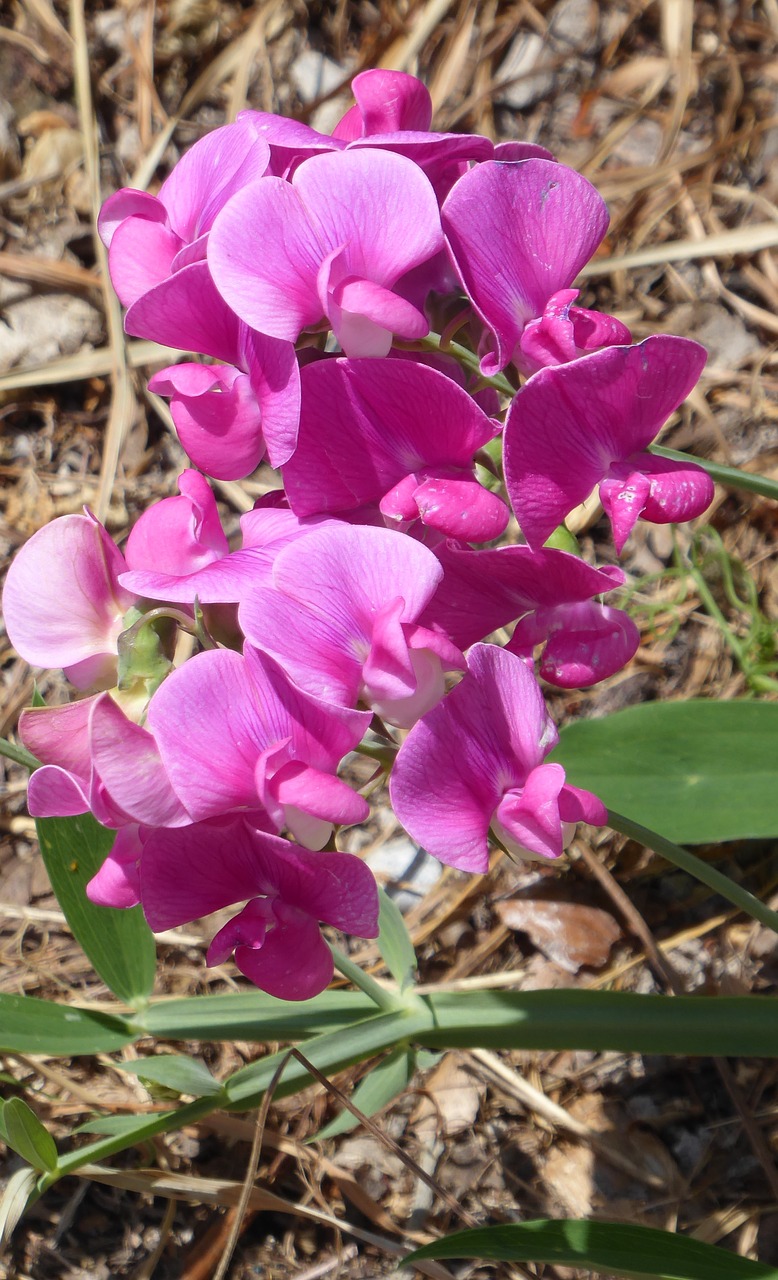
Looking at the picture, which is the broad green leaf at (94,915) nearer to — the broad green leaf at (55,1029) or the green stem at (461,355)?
the broad green leaf at (55,1029)

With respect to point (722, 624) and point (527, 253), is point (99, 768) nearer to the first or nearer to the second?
point (527, 253)

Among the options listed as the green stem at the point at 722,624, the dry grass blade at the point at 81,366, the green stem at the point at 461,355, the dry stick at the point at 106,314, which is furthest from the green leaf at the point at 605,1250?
the dry grass blade at the point at 81,366

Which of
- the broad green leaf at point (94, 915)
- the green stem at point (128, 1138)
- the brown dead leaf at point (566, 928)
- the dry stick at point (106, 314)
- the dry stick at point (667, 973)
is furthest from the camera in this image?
the dry stick at point (106, 314)

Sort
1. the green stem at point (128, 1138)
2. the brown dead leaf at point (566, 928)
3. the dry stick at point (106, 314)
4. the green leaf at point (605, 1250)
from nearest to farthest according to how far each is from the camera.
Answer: the green leaf at point (605, 1250), the green stem at point (128, 1138), the brown dead leaf at point (566, 928), the dry stick at point (106, 314)

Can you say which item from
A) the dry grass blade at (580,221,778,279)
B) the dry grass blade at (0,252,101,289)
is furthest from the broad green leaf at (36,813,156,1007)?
the dry grass blade at (580,221,778,279)

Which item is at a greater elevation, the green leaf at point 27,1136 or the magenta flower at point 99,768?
the magenta flower at point 99,768

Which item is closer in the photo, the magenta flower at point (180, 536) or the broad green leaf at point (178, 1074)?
the magenta flower at point (180, 536)
